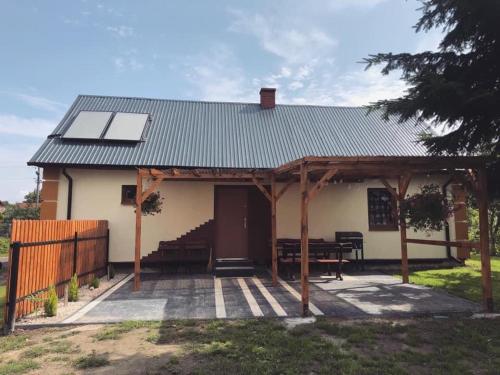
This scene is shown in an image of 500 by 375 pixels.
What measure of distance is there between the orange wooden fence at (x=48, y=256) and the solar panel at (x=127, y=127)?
3.56 meters

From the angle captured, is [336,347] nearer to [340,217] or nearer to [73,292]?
[73,292]

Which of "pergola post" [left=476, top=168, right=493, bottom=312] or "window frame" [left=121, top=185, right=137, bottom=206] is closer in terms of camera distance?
"pergola post" [left=476, top=168, right=493, bottom=312]

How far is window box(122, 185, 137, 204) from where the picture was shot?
11.6 meters

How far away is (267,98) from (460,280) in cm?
1021

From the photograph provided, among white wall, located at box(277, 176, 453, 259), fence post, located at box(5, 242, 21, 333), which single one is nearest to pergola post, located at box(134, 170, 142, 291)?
fence post, located at box(5, 242, 21, 333)

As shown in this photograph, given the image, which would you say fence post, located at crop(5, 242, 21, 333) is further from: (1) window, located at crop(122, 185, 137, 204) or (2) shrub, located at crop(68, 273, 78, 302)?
(1) window, located at crop(122, 185, 137, 204)

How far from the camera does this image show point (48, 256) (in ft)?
23.4

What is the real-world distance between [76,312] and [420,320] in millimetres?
6025

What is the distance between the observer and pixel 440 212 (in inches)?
290

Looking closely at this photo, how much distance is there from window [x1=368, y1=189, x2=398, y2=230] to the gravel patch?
8360 mm

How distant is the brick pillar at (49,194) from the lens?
11.3m

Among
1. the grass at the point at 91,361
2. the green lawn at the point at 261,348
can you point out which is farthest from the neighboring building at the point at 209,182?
the grass at the point at 91,361

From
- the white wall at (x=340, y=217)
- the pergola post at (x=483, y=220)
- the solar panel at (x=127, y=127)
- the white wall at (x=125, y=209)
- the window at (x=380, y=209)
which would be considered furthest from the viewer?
the window at (x=380, y=209)

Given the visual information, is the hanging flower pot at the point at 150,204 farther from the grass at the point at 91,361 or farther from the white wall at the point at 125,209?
the grass at the point at 91,361
